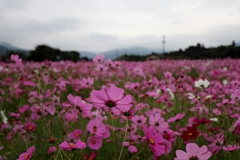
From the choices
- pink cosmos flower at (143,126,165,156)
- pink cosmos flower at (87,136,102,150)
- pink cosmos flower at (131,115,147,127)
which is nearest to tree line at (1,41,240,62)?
pink cosmos flower at (131,115,147,127)

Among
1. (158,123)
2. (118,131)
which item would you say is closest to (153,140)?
(158,123)

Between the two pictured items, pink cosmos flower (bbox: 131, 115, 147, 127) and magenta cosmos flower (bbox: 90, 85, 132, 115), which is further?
pink cosmos flower (bbox: 131, 115, 147, 127)

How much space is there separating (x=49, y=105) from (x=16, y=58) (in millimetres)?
487

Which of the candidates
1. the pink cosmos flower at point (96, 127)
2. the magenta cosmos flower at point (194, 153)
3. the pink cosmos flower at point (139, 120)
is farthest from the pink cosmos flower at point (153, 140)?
the pink cosmos flower at point (139, 120)

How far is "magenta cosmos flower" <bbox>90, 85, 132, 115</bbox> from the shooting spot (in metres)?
0.90

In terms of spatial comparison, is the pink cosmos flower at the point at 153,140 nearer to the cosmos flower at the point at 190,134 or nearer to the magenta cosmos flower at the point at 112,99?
the magenta cosmos flower at the point at 112,99

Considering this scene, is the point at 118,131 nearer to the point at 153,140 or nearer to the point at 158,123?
the point at 158,123

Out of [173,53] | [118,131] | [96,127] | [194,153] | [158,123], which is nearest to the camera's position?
[194,153]

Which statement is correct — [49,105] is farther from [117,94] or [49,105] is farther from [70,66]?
[70,66]

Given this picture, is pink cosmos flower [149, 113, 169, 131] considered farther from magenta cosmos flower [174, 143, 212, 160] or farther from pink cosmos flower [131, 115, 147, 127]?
magenta cosmos flower [174, 143, 212, 160]

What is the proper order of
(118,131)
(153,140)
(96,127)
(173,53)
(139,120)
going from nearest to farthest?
(153,140) < (96,127) < (139,120) < (118,131) < (173,53)

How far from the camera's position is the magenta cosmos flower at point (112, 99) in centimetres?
90

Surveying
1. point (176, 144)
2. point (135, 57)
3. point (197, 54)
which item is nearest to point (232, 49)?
point (197, 54)

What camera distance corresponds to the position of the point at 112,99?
3.01 feet
